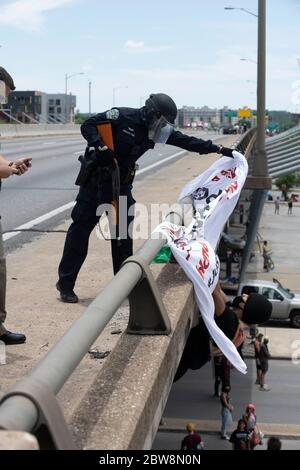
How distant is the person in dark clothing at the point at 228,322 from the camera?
209 inches

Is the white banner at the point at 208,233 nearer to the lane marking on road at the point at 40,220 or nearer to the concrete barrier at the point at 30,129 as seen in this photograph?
the lane marking on road at the point at 40,220

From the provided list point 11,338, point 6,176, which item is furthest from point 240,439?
point 6,176

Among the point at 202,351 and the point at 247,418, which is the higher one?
the point at 202,351

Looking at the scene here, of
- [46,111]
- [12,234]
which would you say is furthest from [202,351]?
[46,111]

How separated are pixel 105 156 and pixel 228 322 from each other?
5.01 feet

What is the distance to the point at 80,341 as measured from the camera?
2.93 meters

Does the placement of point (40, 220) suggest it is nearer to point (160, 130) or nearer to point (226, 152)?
point (226, 152)

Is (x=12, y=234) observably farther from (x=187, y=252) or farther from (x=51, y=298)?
(x=187, y=252)

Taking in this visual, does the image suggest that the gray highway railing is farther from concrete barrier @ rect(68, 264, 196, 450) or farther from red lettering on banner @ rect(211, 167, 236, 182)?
red lettering on banner @ rect(211, 167, 236, 182)

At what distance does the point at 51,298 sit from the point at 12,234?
429cm

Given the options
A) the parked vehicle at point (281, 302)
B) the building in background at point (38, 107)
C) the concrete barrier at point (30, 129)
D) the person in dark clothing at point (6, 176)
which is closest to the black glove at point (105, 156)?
the person in dark clothing at point (6, 176)
